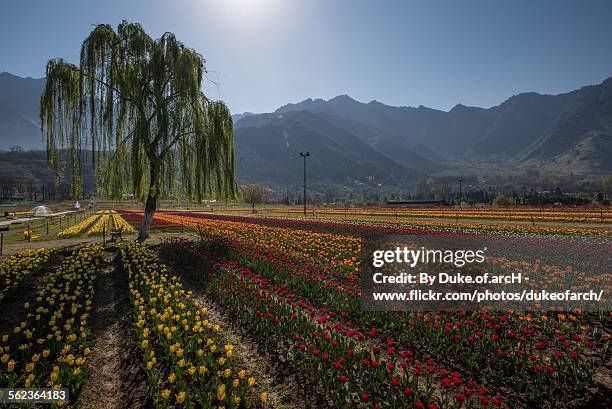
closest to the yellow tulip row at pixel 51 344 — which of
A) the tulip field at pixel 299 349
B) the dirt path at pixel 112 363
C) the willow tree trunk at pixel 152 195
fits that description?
the tulip field at pixel 299 349

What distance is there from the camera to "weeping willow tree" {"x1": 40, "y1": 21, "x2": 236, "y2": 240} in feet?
42.2

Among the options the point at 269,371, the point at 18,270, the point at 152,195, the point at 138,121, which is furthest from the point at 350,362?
the point at 138,121

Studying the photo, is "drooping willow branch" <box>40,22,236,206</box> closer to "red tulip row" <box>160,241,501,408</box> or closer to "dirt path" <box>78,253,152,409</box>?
"dirt path" <box>78,253,152,409</box>

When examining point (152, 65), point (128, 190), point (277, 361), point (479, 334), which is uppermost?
point (152, 65)

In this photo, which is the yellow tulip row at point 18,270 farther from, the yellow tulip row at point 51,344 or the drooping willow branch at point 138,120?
the drooping willow branch at point 138,120

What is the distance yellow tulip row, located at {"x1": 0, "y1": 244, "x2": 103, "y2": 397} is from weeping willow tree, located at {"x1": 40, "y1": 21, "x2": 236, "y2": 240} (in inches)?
236

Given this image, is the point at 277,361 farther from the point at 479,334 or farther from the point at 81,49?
the point at 81,49

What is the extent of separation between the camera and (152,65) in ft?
47.8

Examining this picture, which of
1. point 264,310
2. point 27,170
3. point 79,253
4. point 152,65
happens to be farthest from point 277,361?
point 27,170

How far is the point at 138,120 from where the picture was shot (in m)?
14.0

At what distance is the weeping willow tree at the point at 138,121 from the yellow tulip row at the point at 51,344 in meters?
5.98

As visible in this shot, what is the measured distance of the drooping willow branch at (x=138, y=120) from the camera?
1288 centimetres

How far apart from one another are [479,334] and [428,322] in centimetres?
84

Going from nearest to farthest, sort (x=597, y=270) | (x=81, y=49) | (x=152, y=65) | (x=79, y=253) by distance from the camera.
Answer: (x=597, y=270), (x=79, y=253), (x=81, y=49), (x=152, y=65)
